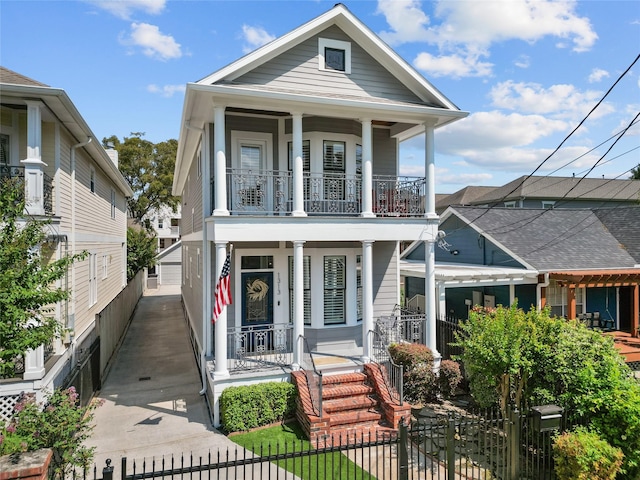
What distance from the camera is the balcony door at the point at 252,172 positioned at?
434 inches

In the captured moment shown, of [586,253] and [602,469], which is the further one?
[586,253]

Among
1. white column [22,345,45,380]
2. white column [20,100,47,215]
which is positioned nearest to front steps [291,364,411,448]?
white column [22,345,45,380]

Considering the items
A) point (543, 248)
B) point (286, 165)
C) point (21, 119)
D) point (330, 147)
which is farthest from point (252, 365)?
point (543, 248)

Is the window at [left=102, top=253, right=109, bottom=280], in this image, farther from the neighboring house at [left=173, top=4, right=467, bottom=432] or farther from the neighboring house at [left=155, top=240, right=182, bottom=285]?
the neighboring house at [left=155, top=240, right=182, bottom=285]

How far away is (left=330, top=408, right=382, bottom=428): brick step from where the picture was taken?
29.0ft

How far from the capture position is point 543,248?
57.5ft

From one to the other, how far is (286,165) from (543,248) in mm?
12280

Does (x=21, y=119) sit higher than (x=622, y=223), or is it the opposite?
(x=21, y=119)

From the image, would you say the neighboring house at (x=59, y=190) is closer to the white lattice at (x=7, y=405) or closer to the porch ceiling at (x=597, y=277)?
the white lattice at (x=7, y=405)

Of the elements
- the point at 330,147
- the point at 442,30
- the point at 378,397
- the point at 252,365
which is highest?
the point at 442,30

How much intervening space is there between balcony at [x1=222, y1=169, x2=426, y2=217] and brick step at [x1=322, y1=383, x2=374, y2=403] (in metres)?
4.35

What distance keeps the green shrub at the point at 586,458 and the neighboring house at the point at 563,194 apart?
31900 mm

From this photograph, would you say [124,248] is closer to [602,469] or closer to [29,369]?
[29,369]

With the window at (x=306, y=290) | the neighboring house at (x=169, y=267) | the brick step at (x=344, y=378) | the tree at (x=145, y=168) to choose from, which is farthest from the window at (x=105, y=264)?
the tree at (x=145, y=168)
